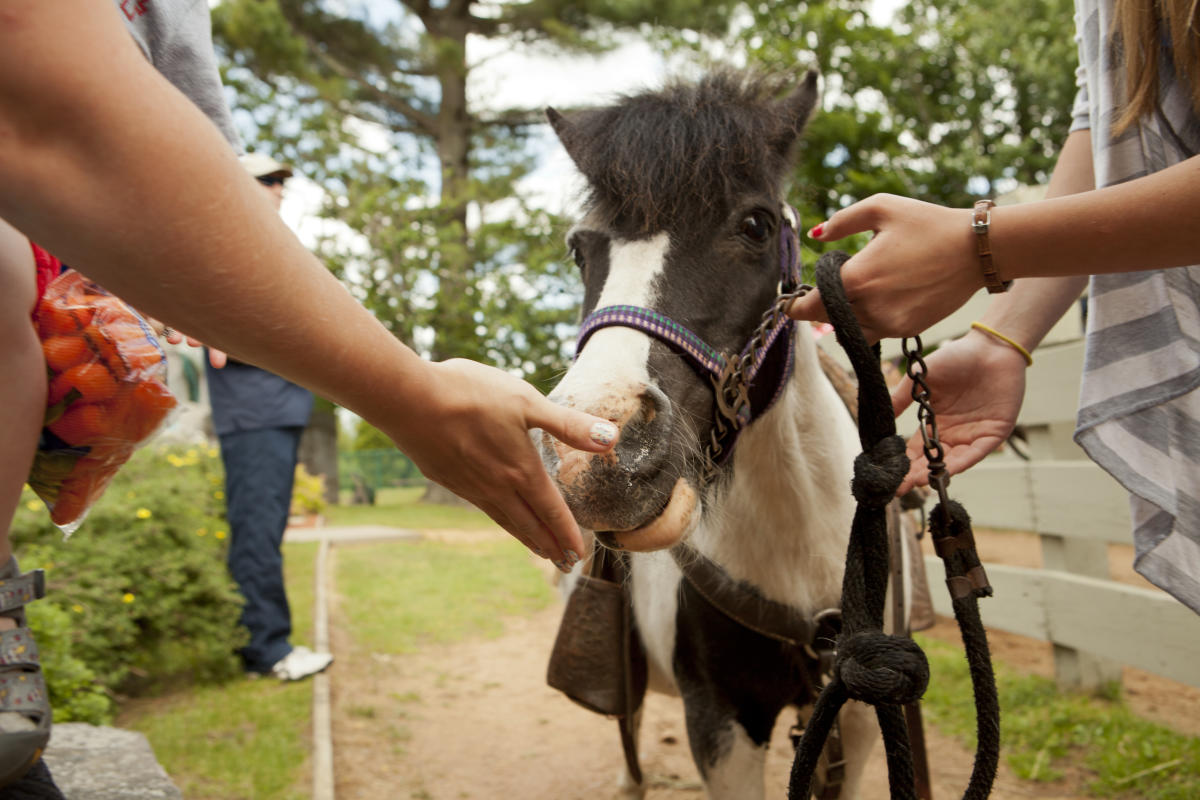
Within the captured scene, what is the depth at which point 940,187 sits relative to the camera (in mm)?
9656

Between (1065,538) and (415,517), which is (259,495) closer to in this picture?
(1065,538)

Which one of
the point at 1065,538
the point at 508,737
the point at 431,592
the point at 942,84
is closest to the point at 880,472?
the point at 1065,538

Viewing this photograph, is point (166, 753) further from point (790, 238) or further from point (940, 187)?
point (940, 187)

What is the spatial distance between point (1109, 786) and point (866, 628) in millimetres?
2572

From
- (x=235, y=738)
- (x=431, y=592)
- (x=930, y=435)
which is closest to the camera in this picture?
(x=930, y=435)

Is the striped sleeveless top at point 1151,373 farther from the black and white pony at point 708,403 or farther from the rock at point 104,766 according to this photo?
the rock at point 104,766

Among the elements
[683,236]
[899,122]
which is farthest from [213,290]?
[899,122]

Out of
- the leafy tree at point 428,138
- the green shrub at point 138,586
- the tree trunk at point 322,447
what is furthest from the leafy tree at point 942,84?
the tree trunk at point 322,447

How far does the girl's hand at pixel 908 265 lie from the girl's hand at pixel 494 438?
47cm

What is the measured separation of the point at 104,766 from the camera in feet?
7.84

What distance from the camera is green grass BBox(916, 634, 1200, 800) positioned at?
9.39ft

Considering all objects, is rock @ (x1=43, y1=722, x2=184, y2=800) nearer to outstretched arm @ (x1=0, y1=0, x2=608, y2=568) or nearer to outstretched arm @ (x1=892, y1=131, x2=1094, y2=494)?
outstretched arm @ (x1=0, y1=0, x2=608, y2=568)

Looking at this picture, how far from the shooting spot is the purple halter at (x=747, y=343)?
1472 millimetres

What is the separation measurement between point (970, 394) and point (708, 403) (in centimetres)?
52
